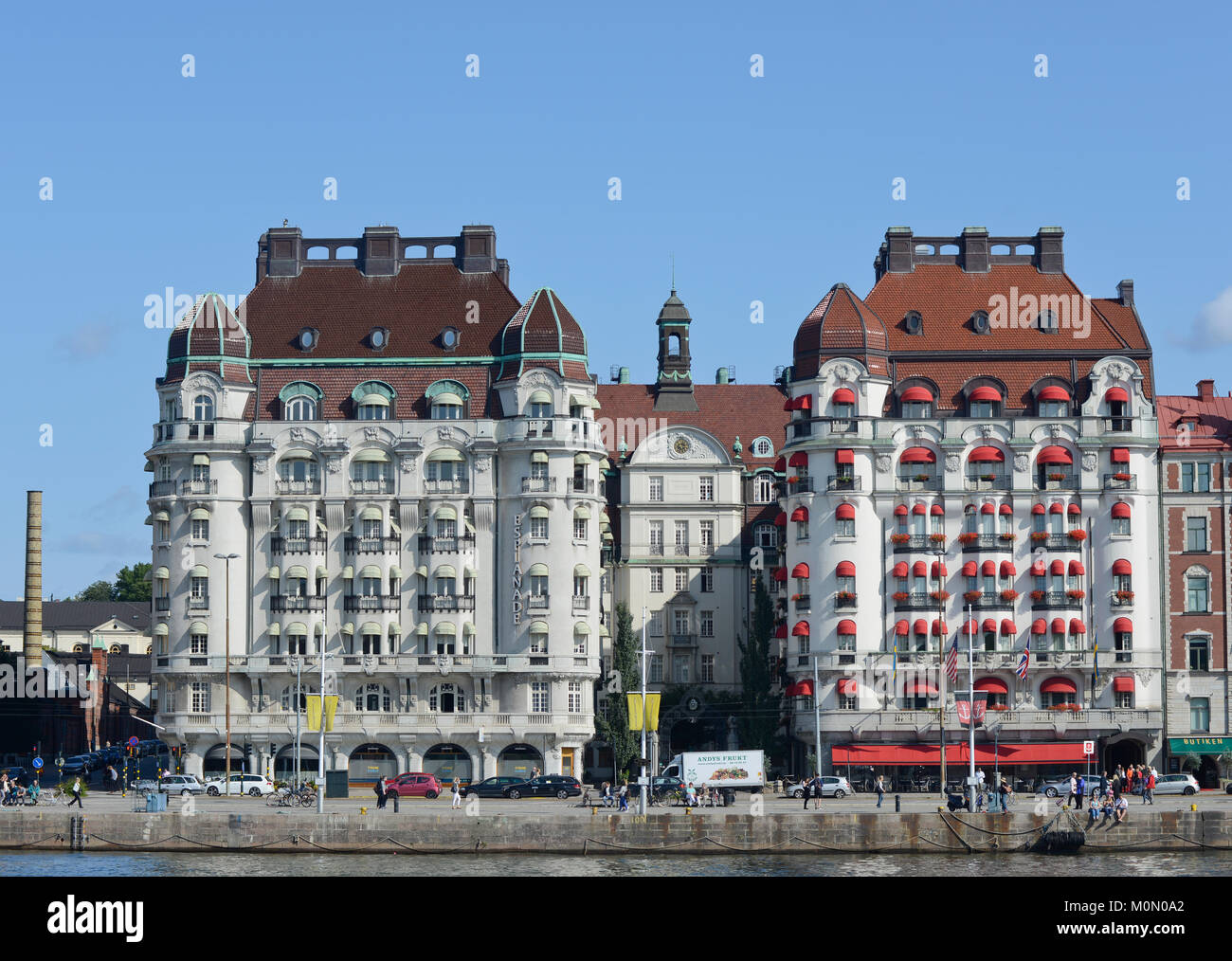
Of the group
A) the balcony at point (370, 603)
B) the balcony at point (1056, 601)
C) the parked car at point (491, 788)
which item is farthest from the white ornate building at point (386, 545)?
the balcony at point (1056, 601)

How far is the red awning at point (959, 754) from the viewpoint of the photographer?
142250 mm

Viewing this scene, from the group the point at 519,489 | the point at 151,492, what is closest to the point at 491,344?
the point at 519,489

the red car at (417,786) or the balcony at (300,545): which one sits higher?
the balcony at (300,545)

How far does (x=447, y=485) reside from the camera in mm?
147750

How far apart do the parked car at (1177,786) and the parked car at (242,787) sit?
52.1 meters

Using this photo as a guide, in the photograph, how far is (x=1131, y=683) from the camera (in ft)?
476

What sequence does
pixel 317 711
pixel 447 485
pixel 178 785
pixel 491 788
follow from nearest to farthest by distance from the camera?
1. pixel 317 711
2. pixel 178 785
3. pixel 491 788
4. pixel 447 485

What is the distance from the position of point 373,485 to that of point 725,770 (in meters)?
34.4

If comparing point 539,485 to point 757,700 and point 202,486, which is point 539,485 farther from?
point 202,486

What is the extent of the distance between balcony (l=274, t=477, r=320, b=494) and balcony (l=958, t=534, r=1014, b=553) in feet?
140

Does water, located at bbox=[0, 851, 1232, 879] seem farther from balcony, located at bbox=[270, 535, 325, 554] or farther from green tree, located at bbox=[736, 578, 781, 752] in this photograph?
green tree, located at bbox=[736, 578, 781, 752]

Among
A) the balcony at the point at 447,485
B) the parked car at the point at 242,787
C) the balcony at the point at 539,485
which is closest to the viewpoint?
the parked car at the point at 242,787

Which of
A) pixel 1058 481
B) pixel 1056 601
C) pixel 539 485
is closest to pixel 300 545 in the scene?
pixel 539 485

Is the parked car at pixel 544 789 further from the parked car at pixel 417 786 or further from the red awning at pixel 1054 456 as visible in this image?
the red awning at pixel 1054 456
